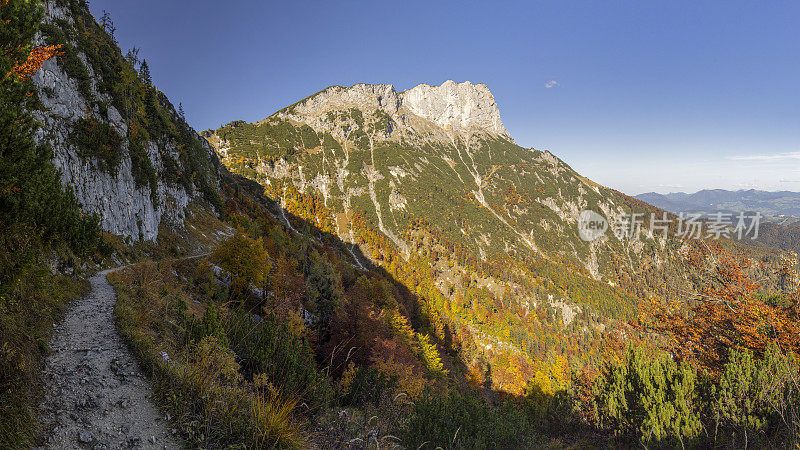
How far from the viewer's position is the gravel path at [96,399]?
396 cm

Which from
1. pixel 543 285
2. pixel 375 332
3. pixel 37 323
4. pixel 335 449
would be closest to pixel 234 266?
pixel 375 332

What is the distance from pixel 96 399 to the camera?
472 centimetres

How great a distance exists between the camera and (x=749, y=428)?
8.23 m

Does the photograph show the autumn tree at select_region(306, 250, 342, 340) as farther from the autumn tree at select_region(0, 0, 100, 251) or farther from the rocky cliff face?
the autumn tree at select_region(0, 0, 100, 251)

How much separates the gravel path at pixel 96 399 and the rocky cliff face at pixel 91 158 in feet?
58.2

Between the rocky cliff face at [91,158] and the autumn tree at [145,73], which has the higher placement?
the autumn tree at [145,73]

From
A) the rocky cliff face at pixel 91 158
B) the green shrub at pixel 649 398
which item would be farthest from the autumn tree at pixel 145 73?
the green shrub at pixel 649 398

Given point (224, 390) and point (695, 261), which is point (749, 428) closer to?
point (695, 261)

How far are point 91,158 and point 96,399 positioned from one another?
96.3 ft

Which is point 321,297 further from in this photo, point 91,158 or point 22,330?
point 22,330

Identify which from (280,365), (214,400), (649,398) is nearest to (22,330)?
(214,400)

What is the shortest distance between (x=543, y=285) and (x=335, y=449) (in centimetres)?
21299

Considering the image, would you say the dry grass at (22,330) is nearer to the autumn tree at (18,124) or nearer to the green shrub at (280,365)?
the autumn tree at (18,124)

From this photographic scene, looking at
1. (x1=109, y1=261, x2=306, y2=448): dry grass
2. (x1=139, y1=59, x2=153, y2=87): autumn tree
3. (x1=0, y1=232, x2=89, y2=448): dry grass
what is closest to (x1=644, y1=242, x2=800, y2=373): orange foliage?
(x1=109, y1=261, x2=306, y2=448): dry grass
